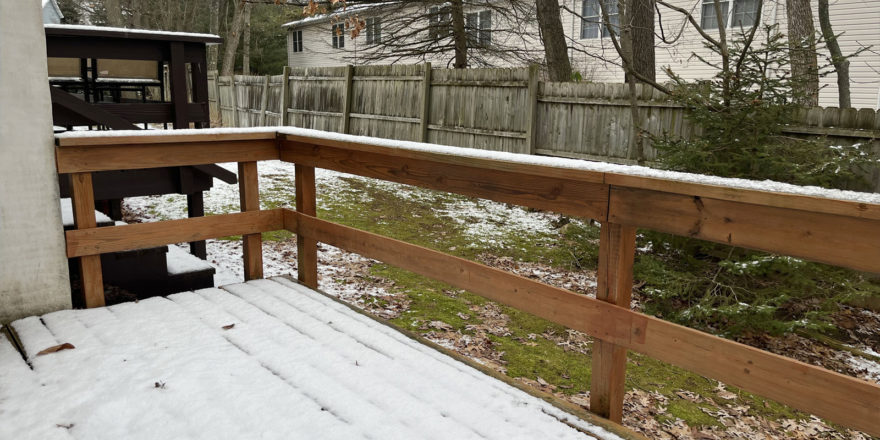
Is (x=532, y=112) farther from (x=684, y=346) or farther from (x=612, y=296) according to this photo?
(x=684, y=346)

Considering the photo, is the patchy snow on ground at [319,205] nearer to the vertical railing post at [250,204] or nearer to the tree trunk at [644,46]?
the vertical railing post at [250,204]

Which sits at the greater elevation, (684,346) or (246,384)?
(684,346)

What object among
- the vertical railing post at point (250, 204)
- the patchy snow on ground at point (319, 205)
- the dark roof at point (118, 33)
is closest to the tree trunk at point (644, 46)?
the patchy snow on ground at point (319, 205)

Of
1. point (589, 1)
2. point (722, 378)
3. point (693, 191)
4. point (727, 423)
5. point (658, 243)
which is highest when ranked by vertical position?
point (589, 1)

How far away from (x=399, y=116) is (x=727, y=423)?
936cm

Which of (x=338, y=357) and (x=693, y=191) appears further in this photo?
(x=338, y=357)

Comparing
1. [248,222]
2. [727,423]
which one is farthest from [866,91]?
[248,222]

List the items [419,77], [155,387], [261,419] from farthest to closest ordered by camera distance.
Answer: [419,77]
[155,387]
[261,419]

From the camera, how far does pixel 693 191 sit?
6.82ft

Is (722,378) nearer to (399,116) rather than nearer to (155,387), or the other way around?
(155,387)

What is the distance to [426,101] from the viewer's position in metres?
11.7

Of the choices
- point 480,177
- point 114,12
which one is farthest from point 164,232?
point 114,12

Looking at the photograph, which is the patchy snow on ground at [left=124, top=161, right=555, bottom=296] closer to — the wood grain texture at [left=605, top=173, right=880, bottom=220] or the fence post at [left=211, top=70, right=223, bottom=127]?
the wood grain texture at [left=605, top=173, right=880, bottom=220]

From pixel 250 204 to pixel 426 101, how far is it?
26.2 feet
